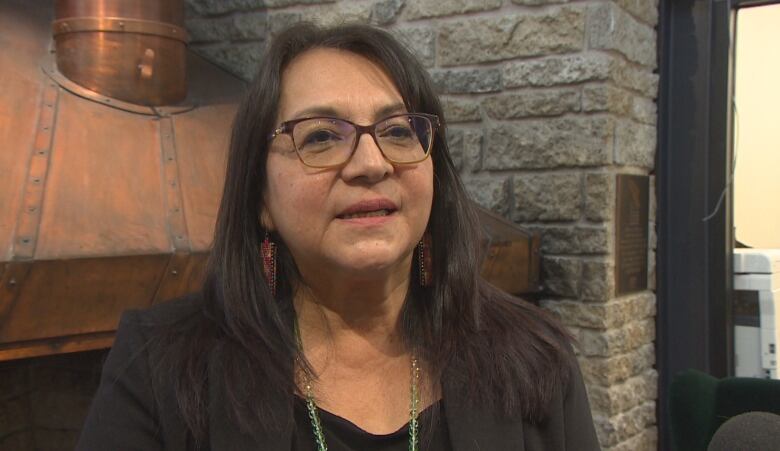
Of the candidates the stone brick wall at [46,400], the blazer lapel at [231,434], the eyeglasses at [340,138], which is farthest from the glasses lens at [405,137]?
the stone brick wall at [46,400]

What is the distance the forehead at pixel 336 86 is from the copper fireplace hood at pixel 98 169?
3.36 feet

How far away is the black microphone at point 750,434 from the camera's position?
124cm

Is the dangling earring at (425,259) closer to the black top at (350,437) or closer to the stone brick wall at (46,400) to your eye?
the black top at (350,437)

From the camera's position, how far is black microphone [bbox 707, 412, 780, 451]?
1.24 m

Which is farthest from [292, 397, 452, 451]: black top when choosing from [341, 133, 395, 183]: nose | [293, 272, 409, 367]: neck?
[341, 133, 395, 183]: nose

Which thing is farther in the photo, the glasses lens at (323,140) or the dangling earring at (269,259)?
the dangling earring at (269,259)

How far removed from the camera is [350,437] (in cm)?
136

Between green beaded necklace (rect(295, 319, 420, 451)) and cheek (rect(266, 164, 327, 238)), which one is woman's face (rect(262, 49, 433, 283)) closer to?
cheek (rect(266, 164, 327, 238))

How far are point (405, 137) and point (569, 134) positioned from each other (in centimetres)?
234

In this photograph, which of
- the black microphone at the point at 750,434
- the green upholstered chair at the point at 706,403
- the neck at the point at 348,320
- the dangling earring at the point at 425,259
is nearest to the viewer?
the black microphone at the point at 750,434

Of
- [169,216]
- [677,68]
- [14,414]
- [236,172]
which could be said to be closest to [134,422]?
[236,172]

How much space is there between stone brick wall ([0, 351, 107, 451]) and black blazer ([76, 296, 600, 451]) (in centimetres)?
196

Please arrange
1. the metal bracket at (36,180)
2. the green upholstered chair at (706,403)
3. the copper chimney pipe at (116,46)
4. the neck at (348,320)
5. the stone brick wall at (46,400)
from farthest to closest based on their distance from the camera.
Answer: the stone brick wall at (46,400) < the copper chimney pipe at (116,46) < the metal bracket at (36,180) < the green upholstered chair at (706,403) < the neck at (348,320)

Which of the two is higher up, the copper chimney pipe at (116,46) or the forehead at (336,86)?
the copper chimney pipe at (116,46)
